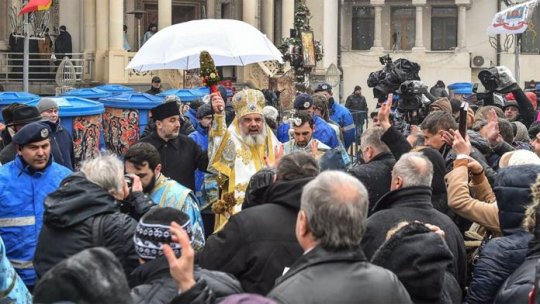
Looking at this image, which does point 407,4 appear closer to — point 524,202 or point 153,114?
point 153,114

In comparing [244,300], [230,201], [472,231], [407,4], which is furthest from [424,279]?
[407,4]

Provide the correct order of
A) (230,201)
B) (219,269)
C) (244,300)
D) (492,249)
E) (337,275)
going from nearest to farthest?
(244,300) < (337,275) < (219,269) < (492,249) < (230,201)

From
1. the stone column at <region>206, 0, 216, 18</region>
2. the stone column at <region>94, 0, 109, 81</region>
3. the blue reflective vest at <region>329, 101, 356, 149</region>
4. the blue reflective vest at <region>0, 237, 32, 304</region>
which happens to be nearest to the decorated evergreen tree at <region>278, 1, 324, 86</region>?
the stone column at <region>94, 0, 109, 81</region>

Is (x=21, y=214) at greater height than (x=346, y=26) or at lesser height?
lesser

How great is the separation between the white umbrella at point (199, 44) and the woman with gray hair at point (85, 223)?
4787 mm

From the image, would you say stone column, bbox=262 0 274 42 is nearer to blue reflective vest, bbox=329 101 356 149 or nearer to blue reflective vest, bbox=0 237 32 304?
blue reflective vest, bbox=329 101 356 149

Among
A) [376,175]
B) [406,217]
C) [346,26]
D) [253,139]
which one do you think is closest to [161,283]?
[406,217]

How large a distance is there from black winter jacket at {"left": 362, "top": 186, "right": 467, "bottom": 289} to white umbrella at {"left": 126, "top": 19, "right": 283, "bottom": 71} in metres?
5.04

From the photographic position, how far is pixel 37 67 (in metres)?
29.0

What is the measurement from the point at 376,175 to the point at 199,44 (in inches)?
152

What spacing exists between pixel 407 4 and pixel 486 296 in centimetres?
4149

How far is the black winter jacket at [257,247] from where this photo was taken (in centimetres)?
519

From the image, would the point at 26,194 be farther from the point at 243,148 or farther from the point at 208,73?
the point at 208,73

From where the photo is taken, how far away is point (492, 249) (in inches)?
Result: 221
